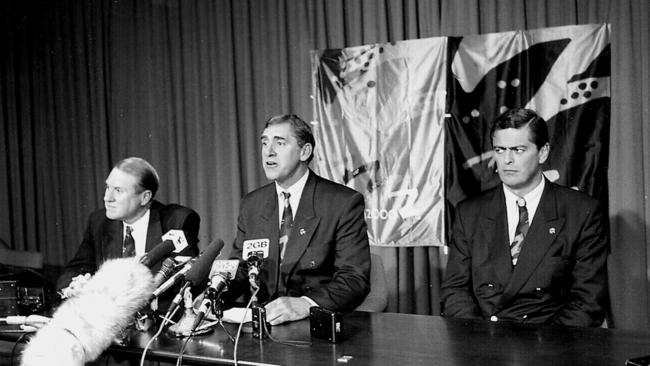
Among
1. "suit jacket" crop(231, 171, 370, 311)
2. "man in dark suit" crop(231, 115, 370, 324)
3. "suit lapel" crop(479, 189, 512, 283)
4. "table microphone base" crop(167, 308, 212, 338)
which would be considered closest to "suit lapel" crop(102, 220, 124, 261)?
"man in dark suit" crop(231, 115, 370, 324)

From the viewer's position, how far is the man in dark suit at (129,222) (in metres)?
3.86

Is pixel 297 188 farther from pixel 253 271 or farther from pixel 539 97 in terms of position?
pixel 539 97

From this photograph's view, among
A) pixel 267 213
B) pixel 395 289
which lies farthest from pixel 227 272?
pixel 395 289

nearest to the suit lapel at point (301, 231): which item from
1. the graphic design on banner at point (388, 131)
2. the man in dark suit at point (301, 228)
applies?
the man in dark suit at point (301, 228)

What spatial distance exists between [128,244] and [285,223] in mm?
1012

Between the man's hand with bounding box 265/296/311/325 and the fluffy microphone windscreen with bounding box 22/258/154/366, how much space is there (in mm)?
483

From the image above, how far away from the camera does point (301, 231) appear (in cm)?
333

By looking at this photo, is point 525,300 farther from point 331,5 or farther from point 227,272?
point 331,5

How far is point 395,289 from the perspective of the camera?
4.83 m

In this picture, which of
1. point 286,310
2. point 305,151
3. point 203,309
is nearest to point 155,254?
point 203,309

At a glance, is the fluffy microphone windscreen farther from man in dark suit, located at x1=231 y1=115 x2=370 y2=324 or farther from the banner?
the banner

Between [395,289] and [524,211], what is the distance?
170 centimetres

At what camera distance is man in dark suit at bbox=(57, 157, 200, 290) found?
12.7 ft

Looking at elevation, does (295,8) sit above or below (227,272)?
above
